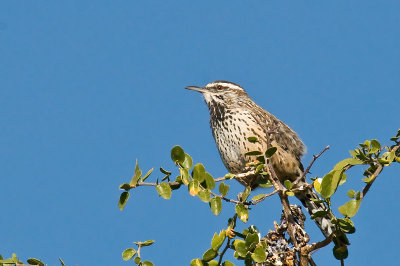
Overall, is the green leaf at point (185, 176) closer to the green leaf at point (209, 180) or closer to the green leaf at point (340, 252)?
the green leaf at point (209, 180)

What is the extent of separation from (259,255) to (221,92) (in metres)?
3.01

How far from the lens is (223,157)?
505 cm

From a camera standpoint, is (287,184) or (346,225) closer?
(346,225)

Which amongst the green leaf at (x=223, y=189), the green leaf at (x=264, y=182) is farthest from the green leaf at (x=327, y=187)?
the green leaf at (x=264, y=182)

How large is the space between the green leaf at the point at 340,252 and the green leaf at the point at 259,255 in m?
A: 0.33

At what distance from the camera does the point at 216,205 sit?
2791 millimetres

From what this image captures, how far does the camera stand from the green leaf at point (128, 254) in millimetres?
2795

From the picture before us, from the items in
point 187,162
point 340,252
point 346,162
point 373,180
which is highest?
point 187,162

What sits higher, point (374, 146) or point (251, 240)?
point (374, 146)

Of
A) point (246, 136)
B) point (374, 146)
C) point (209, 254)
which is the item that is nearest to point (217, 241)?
point (209, 254)

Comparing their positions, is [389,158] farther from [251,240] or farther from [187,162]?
[187,162]

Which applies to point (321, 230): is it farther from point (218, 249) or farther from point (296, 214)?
point (218, 249)

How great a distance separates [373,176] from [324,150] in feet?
0.98

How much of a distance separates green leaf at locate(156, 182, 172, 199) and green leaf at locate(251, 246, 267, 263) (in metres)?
0.45
